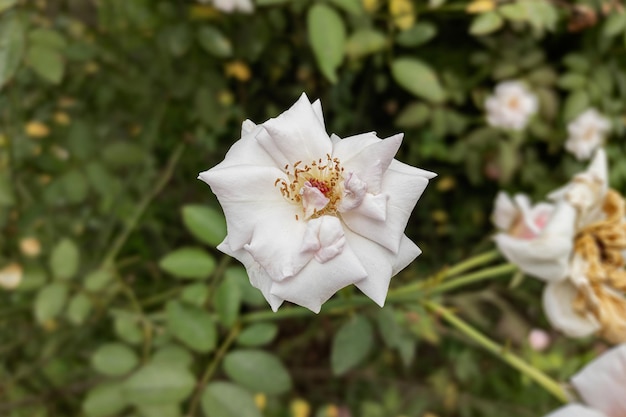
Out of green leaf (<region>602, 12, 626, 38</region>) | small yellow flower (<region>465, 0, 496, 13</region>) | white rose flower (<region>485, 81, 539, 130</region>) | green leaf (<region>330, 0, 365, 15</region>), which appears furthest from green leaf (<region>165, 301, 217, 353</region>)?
green leaf (<region>602, 12, 626, 38</region>)

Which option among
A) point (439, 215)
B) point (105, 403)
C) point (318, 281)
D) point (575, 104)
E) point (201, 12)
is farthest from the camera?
point (439, 215)

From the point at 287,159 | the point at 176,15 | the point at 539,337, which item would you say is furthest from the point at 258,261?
the point at 539,337

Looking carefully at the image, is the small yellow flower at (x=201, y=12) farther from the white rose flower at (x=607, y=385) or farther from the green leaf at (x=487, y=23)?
the white rose flower at (x=607, y=385)

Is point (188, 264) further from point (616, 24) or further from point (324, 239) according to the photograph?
point (616, 24)

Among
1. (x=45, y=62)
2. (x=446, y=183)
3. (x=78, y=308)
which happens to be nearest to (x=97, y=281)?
(x=78, y=308)

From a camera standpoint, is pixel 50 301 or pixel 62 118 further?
pixel 62 118

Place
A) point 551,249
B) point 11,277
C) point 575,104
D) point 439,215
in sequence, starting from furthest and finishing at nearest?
point 439,215 → point 575,104 → point 11,277 → point 551,249
